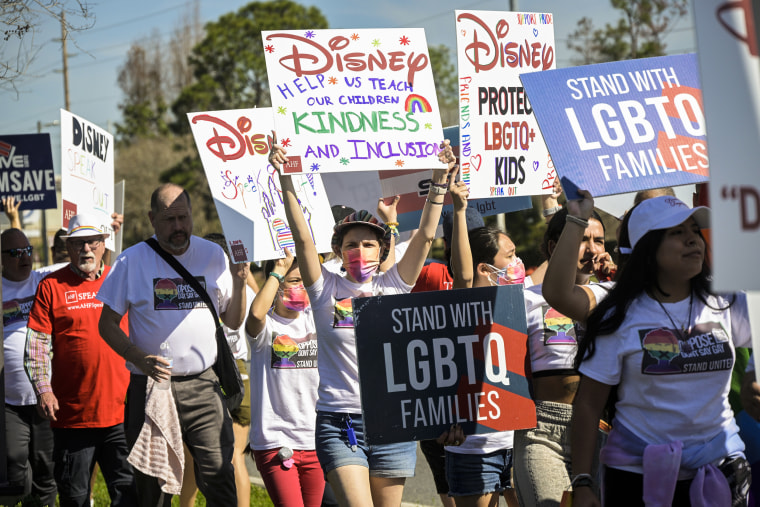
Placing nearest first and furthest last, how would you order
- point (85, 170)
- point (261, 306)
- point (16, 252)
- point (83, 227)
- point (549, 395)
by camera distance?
point (549, 395) < point (261, 306) < point (83, 227) < point (16, 252) < point (85, 170)

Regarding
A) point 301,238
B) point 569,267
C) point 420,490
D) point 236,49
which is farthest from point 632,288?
point 236,49

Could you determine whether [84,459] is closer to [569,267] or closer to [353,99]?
[353,99]

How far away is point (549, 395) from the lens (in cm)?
480

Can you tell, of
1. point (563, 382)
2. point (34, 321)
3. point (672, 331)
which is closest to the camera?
point (672, 331)

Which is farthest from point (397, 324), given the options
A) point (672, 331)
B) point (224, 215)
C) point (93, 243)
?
point (93, 243)

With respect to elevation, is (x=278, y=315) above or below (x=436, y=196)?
below

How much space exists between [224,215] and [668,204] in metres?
3.12

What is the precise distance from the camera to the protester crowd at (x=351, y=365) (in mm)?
3670

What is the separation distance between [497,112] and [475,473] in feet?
8.27

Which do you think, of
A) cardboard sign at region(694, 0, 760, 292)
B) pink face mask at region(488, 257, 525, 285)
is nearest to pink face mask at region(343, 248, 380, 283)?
pink face mask at region(488, 257, 525, 285)

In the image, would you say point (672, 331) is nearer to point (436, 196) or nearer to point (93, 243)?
point (436, 196)

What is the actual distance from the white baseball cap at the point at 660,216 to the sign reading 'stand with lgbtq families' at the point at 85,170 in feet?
15.7

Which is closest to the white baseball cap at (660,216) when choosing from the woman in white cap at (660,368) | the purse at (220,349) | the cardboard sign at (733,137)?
the woman in white cap at (660,368)

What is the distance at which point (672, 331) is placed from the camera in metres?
3.65
